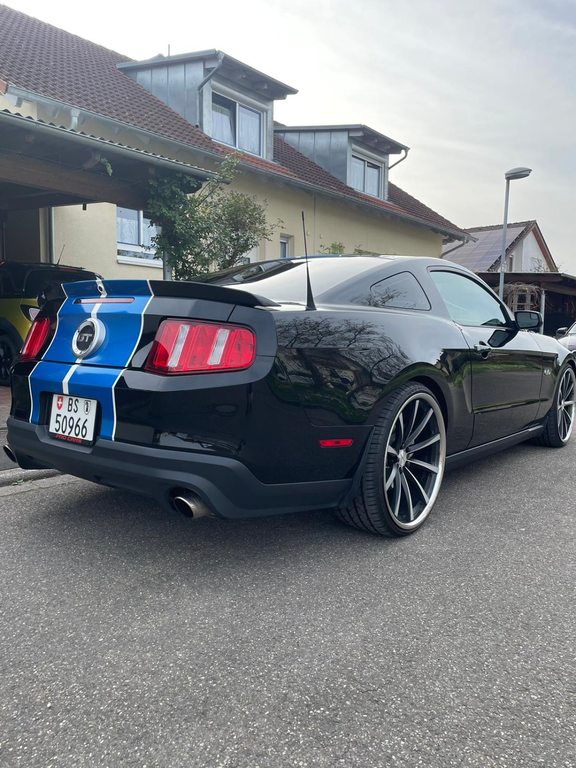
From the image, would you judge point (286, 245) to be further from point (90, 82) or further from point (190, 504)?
point (190, 504)

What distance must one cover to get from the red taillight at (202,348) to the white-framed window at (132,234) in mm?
8892

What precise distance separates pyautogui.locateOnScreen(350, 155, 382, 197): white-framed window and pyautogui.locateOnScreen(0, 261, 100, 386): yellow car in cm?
1154

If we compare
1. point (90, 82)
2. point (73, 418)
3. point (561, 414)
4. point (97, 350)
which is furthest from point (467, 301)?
point (90, 82)

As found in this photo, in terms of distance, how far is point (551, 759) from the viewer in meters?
1.48

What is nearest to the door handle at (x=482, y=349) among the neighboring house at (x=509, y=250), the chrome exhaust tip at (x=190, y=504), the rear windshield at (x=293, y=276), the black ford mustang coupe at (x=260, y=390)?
the black ford mustang coupe at (x=260, y=390)

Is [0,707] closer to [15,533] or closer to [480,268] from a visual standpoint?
[15,533]

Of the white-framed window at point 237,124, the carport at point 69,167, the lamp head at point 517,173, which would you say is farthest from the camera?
the lamp head at point 517,173

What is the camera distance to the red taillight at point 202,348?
231 centimetres

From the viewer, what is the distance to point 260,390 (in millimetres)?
2318

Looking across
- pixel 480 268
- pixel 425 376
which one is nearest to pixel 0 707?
pixel 425 376

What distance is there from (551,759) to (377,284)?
2106mm

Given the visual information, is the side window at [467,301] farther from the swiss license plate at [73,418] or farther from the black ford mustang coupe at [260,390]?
the swiss license plate at [73,418]

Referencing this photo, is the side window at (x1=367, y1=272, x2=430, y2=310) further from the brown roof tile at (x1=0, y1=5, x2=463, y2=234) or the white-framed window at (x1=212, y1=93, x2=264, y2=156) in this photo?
the white-framed window at (x1=212, y1=93, x2=264, y2=156)

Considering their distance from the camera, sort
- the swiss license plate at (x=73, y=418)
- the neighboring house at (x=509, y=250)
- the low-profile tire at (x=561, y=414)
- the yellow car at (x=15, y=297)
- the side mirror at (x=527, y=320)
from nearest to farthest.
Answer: the swiss license plate at (x=73, y=418)
the side mirror at (x=527, y=320)
the low-profile tire at (x=561, y=414)
the yellow car at (x=15, y=297)
the neighboring house at (x=509, y=250)
